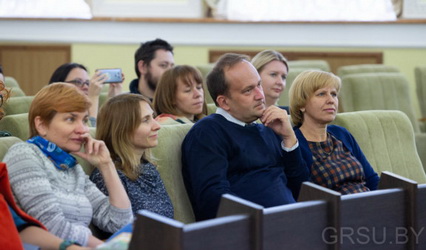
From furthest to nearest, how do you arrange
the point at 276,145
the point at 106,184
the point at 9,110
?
the point at 9,110, the point at 276,145, the point at 106,184

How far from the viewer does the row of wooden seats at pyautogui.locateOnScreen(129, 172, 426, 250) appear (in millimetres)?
1900

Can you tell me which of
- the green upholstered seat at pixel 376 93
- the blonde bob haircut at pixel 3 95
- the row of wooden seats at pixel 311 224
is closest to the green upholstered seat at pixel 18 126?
the blonde bob haircut at pixel 3 95

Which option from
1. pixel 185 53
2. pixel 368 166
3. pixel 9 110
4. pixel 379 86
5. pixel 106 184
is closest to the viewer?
pixel 106 184

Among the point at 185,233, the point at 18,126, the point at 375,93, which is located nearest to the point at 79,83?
the point at 18,126

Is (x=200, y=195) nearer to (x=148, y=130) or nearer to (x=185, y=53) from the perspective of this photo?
(x=148, y=130)

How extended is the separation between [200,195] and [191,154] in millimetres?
149

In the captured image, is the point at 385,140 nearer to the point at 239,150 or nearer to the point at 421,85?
the point at 239,150

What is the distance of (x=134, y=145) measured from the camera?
9.26 ft

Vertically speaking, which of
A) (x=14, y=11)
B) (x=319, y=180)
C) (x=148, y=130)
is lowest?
(x=319, y=180)

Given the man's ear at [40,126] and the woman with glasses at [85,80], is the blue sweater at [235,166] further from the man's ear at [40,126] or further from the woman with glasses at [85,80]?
the woman with glasses at [85,80]

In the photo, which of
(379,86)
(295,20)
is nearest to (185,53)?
(295,20)

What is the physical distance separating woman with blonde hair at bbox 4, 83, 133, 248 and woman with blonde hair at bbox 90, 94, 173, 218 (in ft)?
0.46

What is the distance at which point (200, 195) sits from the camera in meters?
2.88

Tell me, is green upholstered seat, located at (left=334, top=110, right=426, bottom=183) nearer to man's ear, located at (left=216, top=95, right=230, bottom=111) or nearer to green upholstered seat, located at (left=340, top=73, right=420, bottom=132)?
man's ear, located at (left=216, top=95, right=230, bottom=111)
